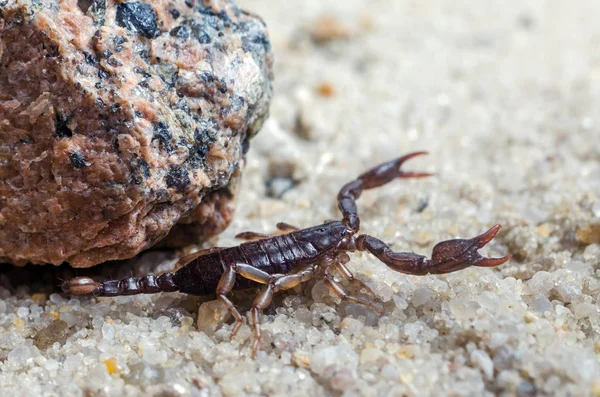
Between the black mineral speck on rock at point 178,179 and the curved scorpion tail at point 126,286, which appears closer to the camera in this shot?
the black mineral speck on rock at point 178,179

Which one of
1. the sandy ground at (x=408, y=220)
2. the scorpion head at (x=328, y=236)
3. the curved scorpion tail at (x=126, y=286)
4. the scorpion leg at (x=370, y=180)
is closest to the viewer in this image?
the sandy ground at (x=408, y=220)

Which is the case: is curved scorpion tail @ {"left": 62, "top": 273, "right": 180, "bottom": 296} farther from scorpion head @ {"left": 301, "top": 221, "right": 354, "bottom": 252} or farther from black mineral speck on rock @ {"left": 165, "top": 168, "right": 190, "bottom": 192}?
scorpion head @ {"left": 301, "top": 221, "right": 354, "bottom": 252}

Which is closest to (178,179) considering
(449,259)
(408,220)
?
(449,259)

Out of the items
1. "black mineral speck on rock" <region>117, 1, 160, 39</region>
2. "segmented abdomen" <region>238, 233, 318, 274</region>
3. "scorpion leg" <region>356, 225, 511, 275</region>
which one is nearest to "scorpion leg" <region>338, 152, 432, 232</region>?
"segmented abdomen" <region>238, 233, 318, 274</region>

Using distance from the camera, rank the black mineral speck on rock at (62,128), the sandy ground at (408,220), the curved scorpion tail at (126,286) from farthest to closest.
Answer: the curved scorpion tail at (126,286) < the black mineral speck on rock at (62,128) < the sandy ground at (408,220)

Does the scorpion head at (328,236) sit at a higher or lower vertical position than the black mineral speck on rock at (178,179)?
higher

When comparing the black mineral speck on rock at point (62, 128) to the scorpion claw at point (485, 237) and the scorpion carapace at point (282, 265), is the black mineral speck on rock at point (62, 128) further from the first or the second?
the scorpion claw at point (485, 237)

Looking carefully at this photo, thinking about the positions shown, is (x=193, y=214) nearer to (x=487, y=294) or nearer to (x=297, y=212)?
(x=297, y=212)

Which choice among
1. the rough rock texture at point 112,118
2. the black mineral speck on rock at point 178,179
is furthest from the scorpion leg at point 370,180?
the black mineral speck on rock at point 178,179
